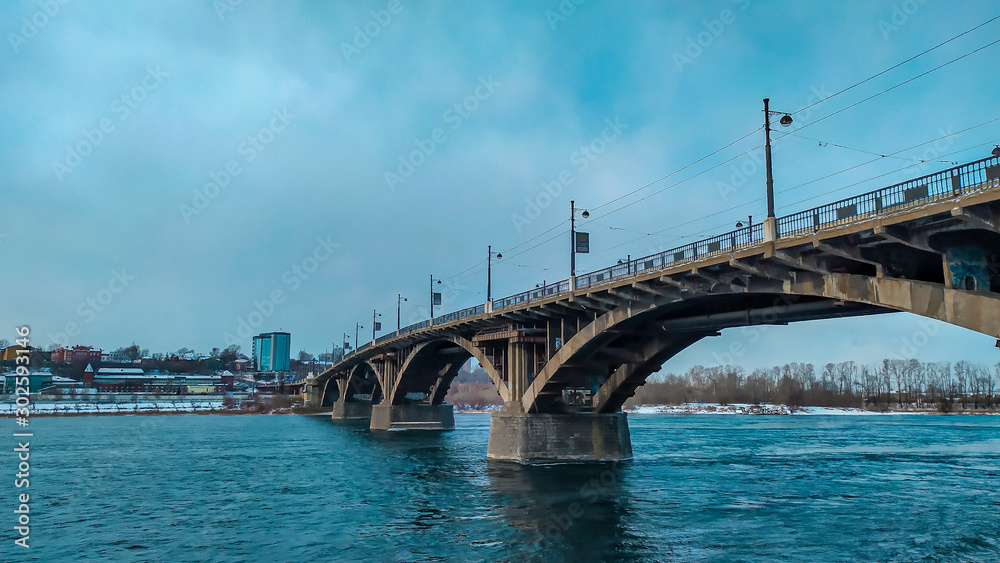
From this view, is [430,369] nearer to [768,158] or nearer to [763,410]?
[768,158]

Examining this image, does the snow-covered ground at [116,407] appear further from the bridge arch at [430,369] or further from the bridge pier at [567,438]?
the bridge pier at [567,438]

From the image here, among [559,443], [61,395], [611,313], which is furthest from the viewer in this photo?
[61,395]

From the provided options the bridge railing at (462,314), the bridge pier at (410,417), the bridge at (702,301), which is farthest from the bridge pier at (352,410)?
the bridge railing at (462,314)

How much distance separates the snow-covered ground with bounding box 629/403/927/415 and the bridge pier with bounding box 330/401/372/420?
84.6 metres

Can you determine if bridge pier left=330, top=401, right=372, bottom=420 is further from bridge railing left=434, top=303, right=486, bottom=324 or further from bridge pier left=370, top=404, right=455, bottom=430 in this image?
bridge railing left=434, top=303, right=486, bottom=324

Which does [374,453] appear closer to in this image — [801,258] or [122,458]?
[122,458]

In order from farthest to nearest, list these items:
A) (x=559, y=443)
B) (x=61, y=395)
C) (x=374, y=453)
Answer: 1. (x=61, y=395)
2. (x=374, y=453)
3. (x=559, y=443)

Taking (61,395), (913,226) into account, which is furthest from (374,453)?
(61,395)

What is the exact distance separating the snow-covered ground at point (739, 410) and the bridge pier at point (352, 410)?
8464 cm

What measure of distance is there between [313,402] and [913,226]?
152659 millimetres

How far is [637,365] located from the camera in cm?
4253

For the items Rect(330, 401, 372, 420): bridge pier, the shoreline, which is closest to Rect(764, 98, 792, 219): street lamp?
Rect(330, 401, 372, 420): bridge pier

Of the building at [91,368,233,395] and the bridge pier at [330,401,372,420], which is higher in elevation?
the building at [91,368,233,395]

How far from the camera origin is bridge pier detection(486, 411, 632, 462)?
151 ft
